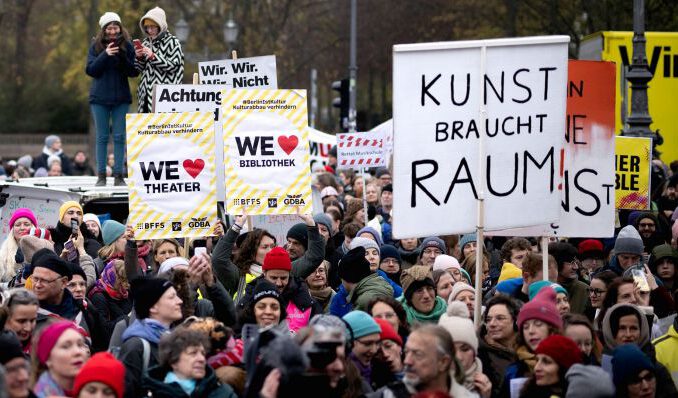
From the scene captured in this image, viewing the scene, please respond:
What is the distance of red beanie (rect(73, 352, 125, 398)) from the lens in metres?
7.17

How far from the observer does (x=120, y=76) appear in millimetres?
16375

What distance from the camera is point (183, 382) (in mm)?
7859

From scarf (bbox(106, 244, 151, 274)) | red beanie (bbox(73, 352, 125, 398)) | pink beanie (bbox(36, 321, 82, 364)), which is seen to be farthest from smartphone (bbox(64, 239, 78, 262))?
red beanie (bbox(73, 352, 125, 398))

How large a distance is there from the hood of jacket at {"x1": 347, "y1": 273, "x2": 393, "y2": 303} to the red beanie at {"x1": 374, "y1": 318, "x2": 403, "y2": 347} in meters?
1.82

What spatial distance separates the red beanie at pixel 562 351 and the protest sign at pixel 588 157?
104 inches

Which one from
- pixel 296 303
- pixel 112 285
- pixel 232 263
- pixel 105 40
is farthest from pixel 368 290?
pixel 105 40

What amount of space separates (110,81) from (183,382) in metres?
8.97

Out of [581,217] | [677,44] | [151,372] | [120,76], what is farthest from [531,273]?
[677,44]

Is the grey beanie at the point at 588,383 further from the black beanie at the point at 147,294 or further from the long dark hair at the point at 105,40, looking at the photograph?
the long dark hair at the point at 105,40

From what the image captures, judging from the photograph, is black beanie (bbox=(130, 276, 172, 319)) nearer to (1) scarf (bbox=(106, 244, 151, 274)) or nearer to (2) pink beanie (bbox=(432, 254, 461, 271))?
(1) scarf (bbox=(106, 244, 151, 274))

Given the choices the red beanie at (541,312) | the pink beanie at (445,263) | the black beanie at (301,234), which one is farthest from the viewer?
the black beanie at (301,234)

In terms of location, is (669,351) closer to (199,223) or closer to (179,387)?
(179,387)

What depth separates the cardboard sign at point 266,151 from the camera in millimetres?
12336

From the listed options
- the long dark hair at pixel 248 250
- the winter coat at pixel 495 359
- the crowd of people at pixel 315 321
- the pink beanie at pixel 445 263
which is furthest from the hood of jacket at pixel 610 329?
the long dark hair at pixel 248 250
